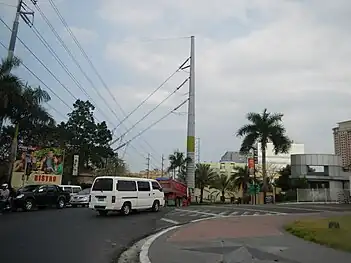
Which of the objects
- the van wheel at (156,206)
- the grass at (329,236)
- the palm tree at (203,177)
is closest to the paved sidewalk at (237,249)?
the grass at (329,236)

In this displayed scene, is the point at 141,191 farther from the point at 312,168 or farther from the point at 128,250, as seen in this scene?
the point at 312,168

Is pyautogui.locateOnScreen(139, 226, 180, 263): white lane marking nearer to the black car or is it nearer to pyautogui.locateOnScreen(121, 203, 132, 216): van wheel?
pyautogui.locateOnScreen(121, 203, 132, 216): van wheel

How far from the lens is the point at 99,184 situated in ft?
76.6

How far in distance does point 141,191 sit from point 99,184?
3.07m

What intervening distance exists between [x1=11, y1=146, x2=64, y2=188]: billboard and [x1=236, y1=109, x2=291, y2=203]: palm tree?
71.6 feet

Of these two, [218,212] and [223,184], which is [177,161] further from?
[218,212]

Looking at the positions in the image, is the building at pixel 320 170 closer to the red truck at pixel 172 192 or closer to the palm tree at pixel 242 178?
the palm tree at pixel 242 178

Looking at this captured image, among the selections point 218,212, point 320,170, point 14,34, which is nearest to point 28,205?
point 14,34

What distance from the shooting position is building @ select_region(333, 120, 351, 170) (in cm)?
7654

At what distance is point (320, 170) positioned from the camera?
60.3 meters

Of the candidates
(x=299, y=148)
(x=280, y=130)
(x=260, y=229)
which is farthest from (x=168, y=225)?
(x=299, y=148)

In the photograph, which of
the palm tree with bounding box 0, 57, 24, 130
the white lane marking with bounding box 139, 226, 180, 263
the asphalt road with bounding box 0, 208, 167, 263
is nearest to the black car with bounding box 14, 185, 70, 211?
the palm tree with bounding box 0, 57, 24, 130

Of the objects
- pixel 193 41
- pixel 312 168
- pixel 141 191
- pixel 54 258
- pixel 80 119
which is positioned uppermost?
pixel 193 41

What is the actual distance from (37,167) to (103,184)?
21.8 metres
